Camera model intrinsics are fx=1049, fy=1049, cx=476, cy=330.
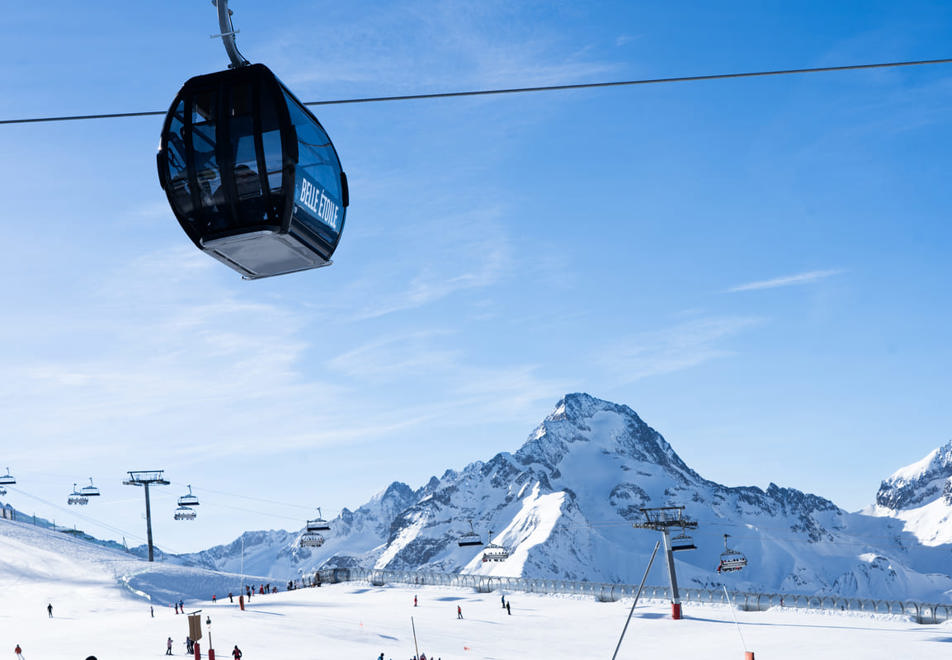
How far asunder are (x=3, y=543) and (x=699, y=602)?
2099 inches

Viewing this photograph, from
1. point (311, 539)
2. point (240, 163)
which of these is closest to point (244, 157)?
point (240, 163)

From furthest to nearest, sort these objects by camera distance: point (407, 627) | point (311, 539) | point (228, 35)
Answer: point (311, 539) → point (407, 627) → point (228, 35)

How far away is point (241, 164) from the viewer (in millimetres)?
9531

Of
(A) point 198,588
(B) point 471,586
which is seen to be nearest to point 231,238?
(B) point 471,586

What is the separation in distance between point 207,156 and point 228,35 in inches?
45.1

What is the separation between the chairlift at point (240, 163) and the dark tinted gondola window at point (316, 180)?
0.01 m

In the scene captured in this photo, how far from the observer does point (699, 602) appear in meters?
57.6

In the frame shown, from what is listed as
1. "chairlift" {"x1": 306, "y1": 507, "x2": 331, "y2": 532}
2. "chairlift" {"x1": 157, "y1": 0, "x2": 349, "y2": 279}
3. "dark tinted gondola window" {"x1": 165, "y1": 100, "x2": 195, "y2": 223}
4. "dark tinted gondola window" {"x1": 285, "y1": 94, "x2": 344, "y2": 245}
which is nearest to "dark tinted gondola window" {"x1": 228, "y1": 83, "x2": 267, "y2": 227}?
"chairlift" {"x1": 157, "y1": 0, "x2": 349, "y2": 279}

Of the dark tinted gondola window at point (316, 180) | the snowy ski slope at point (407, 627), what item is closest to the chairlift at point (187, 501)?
the snowy ski slope at point (407, 627)

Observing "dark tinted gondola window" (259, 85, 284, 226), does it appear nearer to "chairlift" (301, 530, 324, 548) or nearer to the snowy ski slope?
the snowy ski slope

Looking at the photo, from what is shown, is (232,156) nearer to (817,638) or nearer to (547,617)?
(817,638)

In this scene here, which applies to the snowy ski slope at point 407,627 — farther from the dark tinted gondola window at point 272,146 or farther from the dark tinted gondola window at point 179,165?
the dark tinted gondola window at point 272,146

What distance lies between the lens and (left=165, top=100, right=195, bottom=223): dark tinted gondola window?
31.7 ft

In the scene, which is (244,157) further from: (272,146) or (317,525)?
(317,525)
